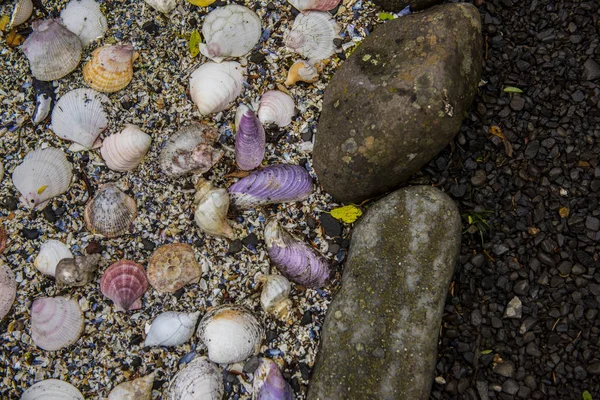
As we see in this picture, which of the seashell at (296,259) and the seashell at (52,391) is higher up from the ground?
the seashell at (296,259)

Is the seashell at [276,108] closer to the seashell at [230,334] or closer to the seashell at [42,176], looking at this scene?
the seashell at [230,334]

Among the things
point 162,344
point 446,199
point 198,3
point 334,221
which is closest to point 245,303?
point 162,344

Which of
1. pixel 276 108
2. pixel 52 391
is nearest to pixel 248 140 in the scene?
pixel 276 108

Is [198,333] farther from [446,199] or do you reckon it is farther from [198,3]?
[198,3]

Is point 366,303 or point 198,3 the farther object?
point 198,3

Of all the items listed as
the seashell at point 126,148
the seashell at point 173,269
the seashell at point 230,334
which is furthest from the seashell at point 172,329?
the seashell at point 126,148

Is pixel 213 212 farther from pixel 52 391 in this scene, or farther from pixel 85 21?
pixel 85 21
